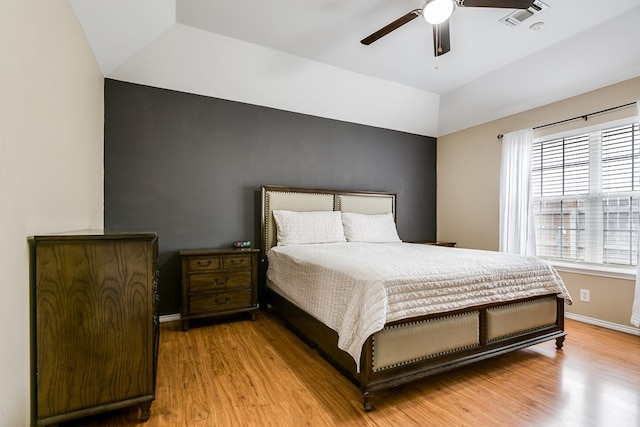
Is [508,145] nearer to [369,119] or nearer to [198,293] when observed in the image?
[369,119]

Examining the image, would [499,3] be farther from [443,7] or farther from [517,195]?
[517,195]

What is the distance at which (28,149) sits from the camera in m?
1.33

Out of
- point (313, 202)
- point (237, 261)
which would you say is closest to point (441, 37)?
point (313, 202)

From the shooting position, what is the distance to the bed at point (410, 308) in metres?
1.73

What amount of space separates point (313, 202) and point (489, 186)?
2413 millimetres

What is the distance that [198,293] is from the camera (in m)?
2.91

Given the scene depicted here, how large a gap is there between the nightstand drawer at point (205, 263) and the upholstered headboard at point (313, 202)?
0.63 m

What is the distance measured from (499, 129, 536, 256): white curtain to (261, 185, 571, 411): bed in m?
1.31

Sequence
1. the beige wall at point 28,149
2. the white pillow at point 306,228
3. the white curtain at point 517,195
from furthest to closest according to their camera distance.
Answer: the white curtain at point 517,195 < the white pillow at point 306,228 < the beige wall at point 28,149

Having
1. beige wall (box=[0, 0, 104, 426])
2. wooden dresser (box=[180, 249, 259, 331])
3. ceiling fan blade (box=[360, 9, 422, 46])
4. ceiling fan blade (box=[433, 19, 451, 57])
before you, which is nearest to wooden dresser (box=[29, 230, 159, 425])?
beige wall (box=[0, 0, 104, 426])

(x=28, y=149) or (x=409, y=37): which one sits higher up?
(x=409, y=37)

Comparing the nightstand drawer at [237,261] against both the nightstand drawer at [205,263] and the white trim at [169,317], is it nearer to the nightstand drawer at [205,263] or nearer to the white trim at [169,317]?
the nightstand drawer at [205,263]

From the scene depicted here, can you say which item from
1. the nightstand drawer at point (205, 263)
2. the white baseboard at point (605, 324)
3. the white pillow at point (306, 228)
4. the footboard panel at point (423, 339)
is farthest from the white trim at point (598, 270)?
the nightstand drawer at point (205, 263)

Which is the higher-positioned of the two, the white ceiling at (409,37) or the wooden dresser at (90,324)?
the white ceiling at (409,37)
